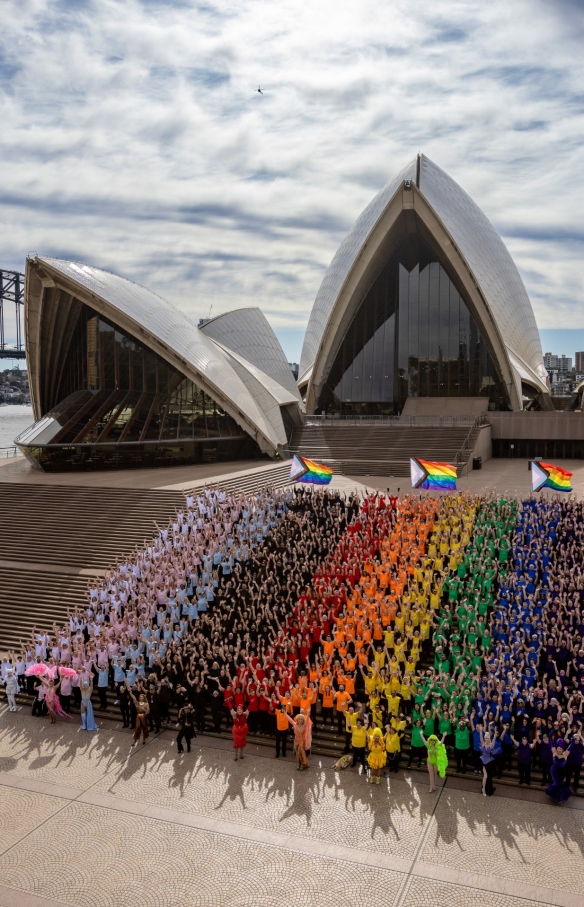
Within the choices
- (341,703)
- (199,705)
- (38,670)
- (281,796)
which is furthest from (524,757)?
(38,670)

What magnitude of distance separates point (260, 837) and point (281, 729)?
202 cm

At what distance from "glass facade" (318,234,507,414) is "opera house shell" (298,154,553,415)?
6 centimetres

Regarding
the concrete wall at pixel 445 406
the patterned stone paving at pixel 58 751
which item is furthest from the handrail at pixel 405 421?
the patterned stone paving at pixel 58 751

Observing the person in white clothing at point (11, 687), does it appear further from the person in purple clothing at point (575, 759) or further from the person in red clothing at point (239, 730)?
the person in purple clothing at point (575, 759)

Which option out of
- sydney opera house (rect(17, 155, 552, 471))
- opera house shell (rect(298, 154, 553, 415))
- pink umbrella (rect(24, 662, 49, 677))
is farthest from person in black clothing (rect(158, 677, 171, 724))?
opera house shell (rect(298, 154, 553, 415))

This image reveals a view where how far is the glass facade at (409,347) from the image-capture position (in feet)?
125

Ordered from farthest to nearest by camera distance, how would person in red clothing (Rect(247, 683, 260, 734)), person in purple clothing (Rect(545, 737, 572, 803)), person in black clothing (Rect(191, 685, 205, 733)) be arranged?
person in black clothing (Rect(191, 685, 205, 733)), person in red clothing (Rect(247, 683, 260, 734)), person in purple clothing (Rect(545, 737, 572, 803))

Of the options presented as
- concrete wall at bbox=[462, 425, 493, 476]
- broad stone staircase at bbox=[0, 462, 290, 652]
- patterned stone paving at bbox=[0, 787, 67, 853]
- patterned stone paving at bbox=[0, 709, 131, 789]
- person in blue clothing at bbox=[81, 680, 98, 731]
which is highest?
concrete wall at bbox=[462, 425, 493, 476]

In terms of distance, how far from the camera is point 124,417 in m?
28.5

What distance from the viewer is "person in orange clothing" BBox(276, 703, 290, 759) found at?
984cm

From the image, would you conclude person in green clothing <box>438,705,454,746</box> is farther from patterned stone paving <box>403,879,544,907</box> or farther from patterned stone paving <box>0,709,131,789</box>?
patterned stone paving <box>0,709,131,789</box>

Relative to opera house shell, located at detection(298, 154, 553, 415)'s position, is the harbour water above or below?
below

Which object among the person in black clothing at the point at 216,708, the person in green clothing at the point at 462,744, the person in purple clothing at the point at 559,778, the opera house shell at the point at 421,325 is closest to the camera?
the person in purple clothing at the point at 559,778

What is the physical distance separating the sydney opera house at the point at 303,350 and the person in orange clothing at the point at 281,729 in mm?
18860
